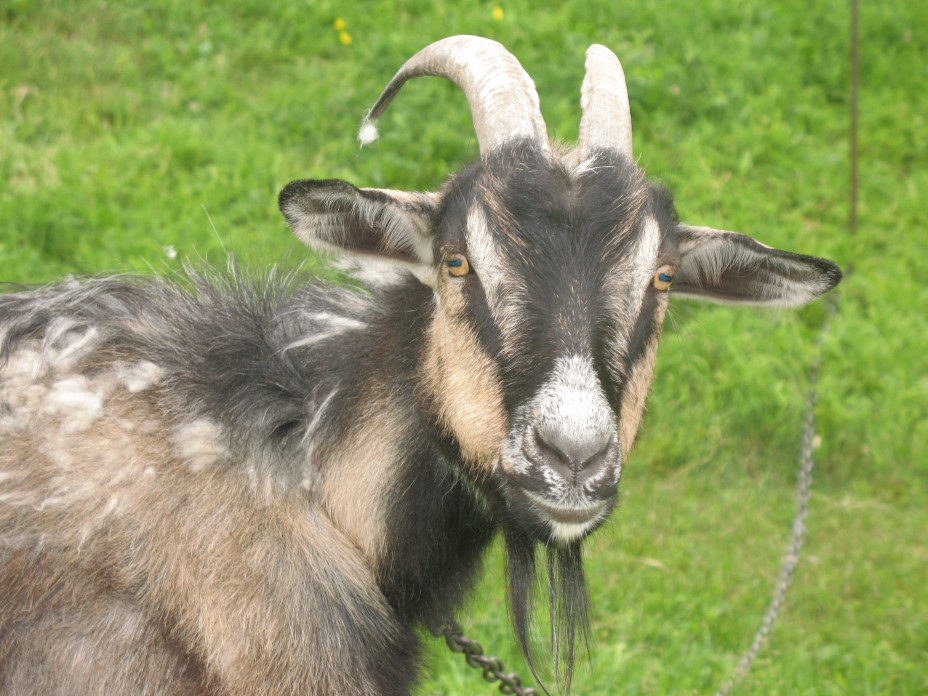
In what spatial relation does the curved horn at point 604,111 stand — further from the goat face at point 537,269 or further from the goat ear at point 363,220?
the goat ear at point 363,220

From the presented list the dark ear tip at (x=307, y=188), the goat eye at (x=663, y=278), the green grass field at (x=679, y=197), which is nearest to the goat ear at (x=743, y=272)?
the goat eye at (x=663, y=278)

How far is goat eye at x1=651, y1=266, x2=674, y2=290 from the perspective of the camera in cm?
344

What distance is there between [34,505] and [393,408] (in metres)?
1.10

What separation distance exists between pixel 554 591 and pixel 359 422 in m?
0.82

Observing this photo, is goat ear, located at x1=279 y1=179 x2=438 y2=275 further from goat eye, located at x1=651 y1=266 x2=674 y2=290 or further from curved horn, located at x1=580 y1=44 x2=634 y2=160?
goat eye, located at x1=651 y1=266 x2=674 y2=290

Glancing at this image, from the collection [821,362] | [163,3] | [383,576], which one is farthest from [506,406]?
[163,3]

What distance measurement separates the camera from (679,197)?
7.57 m

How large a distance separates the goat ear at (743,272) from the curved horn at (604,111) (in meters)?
0.35

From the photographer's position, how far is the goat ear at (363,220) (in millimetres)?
3391

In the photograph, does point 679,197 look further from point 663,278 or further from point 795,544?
point 663,278

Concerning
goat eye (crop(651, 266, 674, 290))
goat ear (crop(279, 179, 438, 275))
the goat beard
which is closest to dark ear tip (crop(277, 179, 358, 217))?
goat ear (crop(279, 179, 438, 275))

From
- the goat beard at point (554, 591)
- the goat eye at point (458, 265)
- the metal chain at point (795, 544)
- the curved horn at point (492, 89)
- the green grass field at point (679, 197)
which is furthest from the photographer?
the green grass field at point (679, 197)

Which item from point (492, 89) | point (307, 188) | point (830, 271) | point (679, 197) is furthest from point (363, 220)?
point (679, 197)

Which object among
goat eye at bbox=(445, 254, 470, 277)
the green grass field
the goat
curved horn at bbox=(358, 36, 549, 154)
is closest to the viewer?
the goat
